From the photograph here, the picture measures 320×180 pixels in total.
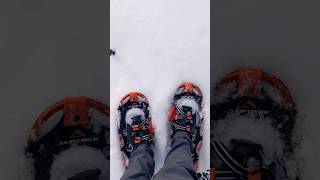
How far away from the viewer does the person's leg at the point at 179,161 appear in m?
1.09

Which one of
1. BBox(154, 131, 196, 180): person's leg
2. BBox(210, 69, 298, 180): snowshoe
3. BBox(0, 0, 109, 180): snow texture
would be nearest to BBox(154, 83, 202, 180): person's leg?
BBox(154, 131, 196, 180): person's leg

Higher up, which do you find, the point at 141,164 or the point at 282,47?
the point at 282,47

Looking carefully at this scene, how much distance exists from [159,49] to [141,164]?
12.3 inches

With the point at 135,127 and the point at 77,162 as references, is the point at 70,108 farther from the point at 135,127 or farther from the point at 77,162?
the point at 135,127

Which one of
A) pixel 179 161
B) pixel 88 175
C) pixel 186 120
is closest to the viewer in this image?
pixel 179 161

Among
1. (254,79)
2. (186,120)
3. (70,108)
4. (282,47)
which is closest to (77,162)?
(70,108)

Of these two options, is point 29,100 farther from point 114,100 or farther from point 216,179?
point 216,179

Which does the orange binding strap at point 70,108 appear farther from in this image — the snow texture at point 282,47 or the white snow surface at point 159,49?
the snow texture at point 282,47

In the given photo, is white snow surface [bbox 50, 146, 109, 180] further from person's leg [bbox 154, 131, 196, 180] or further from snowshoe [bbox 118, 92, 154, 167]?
person's leg [bbox 154, 131, 196, 180]

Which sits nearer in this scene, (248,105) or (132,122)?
(132,122)

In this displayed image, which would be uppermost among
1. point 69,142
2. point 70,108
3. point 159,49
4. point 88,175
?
point 159,49

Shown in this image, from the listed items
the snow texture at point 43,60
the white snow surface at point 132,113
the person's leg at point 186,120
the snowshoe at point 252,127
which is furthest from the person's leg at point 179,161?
the snow texture at point 43,60

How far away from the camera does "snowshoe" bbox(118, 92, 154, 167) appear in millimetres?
1314

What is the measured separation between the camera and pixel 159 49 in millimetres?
1316
